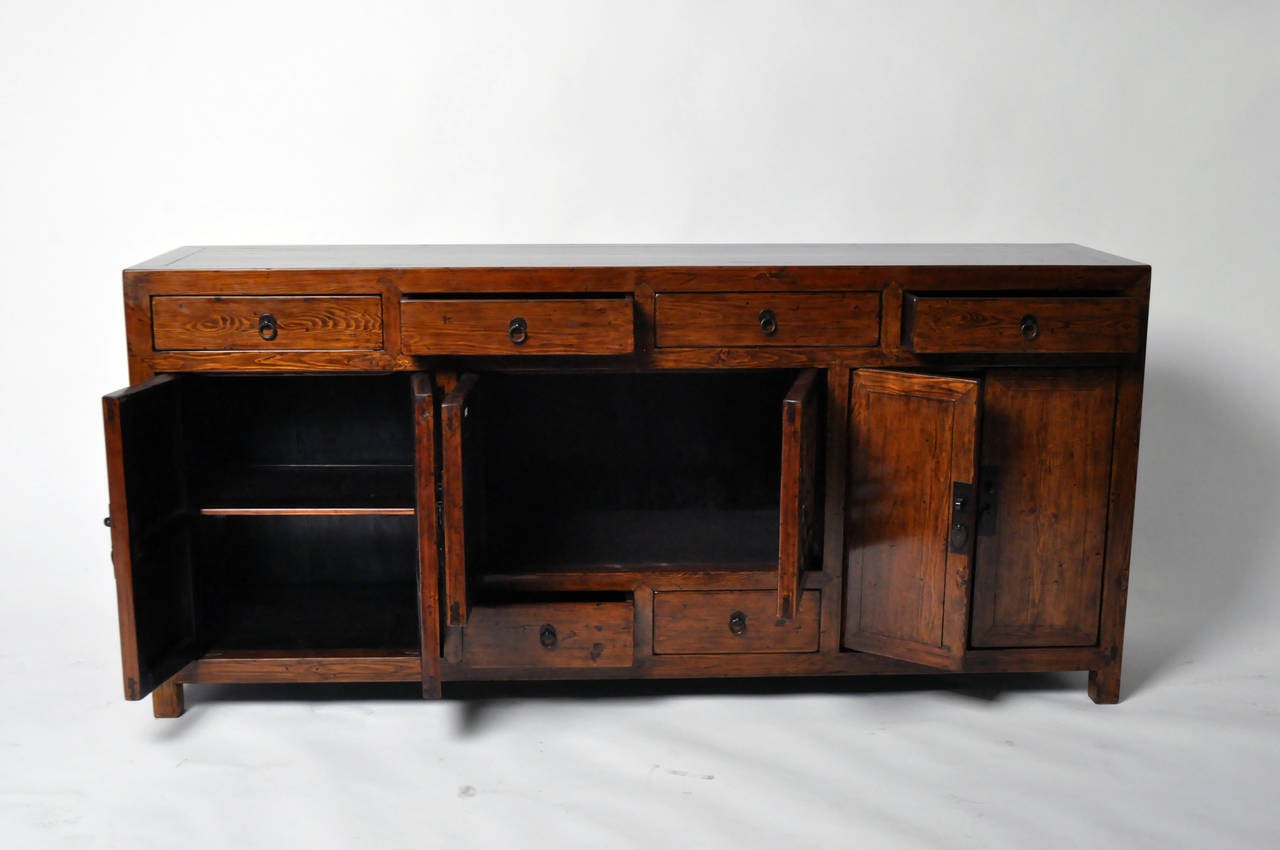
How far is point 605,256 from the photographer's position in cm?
373

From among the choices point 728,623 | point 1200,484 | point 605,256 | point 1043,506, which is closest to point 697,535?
point 728,623

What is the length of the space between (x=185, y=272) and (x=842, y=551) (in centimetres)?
173

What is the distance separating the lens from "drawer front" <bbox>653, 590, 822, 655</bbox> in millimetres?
3609

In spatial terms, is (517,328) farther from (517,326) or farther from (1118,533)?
(1118,533)

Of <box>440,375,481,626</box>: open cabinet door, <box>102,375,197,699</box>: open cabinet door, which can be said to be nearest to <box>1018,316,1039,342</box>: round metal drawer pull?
<box>440,375,481,626</box>: open cabinet door

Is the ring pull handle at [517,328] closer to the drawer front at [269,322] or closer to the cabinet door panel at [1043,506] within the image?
the drawer front at [269,322]

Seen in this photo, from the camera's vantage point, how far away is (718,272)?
135 inches

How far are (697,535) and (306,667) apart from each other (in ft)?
3.55

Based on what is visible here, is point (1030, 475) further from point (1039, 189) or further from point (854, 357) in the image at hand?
point (1039, 189)

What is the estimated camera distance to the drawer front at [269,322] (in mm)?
3416

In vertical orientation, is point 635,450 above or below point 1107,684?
above

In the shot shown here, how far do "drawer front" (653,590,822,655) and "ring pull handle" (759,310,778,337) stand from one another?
0.66 meters

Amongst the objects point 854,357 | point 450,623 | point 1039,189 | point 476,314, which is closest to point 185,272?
point 476,314

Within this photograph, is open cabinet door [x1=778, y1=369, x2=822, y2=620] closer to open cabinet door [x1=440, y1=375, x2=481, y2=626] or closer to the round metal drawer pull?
the round metal drawer pull
